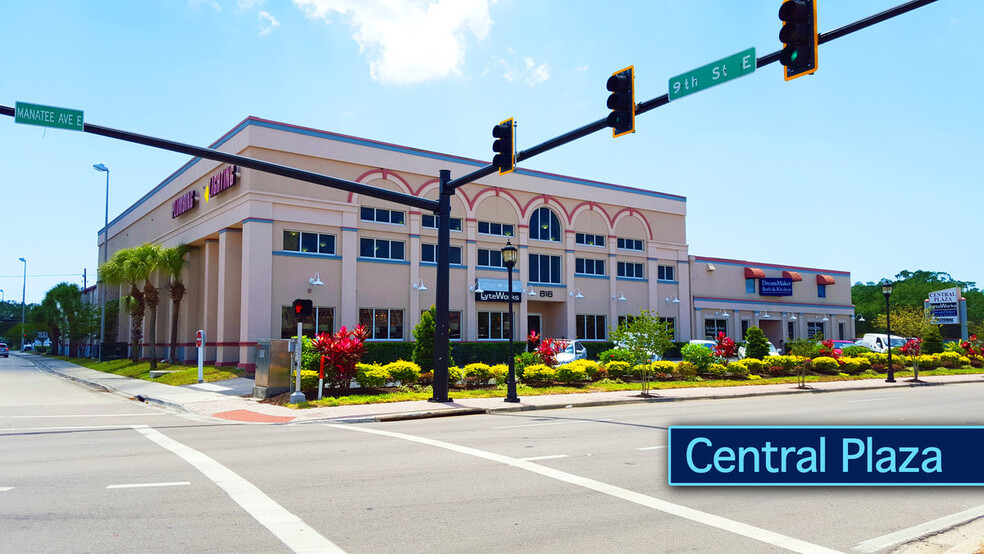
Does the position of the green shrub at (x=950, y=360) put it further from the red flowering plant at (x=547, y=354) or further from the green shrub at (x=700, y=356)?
the red flowering plant at (x=547, y=354)

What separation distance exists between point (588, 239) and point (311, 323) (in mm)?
18212

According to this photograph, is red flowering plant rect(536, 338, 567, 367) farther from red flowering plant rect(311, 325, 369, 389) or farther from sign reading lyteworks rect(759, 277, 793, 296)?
sign reading lyteworks rect(759, 277, 793, 296)

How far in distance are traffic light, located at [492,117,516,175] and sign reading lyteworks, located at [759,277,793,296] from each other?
134 ft

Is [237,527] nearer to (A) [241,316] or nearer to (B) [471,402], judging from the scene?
(B) [471,402]

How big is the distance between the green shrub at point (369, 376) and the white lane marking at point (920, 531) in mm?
15493

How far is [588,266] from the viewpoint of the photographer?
136 feet

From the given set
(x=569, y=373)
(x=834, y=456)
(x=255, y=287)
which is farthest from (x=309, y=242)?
(x=834, y=456)

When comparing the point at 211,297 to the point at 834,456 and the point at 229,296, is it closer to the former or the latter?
the point at 229,296

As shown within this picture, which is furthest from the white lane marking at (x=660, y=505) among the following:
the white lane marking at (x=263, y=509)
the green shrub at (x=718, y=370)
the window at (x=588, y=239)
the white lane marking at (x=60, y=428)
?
the window at (x=588, y=239)

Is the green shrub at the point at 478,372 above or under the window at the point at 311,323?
under

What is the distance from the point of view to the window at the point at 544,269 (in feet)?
128

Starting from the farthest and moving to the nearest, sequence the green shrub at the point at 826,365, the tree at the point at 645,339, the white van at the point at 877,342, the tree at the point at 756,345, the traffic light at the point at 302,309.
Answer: the white van at the point at 877,342 < the green shrub at the point at 826,365 < the tree at the point at 756,345 < the tree at the point at 645,339 < the traffic light at the point at 302,309

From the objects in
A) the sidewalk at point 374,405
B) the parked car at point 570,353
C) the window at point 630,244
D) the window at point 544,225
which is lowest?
the sidewalk at point 374,405

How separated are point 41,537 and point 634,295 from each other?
39.3 meters
